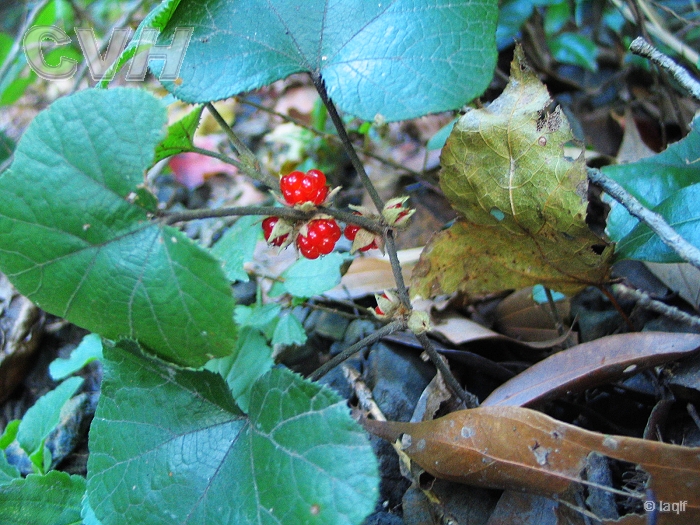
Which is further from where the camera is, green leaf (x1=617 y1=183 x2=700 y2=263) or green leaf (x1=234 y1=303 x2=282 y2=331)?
green leaf (x1=234 y1=303 x2=282 y2=331)

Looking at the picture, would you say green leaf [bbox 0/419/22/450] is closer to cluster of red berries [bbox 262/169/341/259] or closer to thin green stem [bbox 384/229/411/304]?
cluster of red berries [bbox 262/169/341/259]

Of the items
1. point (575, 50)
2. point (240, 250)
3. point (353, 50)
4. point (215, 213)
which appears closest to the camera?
point (215, 213)

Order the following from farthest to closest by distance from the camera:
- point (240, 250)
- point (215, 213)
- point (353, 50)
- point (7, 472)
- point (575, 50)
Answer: point (575, 50) < point (240, 250) < point (7, 472) < point (353, 50) < point (215, 213)

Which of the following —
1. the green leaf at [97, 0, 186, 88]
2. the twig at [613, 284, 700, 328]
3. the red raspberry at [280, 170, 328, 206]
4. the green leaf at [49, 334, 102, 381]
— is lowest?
the twig at [613, 284, 700, 328]

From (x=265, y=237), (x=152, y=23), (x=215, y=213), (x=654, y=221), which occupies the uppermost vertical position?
(x=152, y=23)

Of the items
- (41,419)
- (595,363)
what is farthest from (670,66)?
(41,419)

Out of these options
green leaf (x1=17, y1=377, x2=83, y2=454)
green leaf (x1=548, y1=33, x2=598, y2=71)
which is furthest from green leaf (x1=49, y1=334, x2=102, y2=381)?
green leaf (x1=548, y1=33, x2=598, y2=71)

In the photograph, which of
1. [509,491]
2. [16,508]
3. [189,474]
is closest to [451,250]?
[509,491]

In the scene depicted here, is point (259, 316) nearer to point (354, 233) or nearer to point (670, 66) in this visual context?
point (354, 233)
